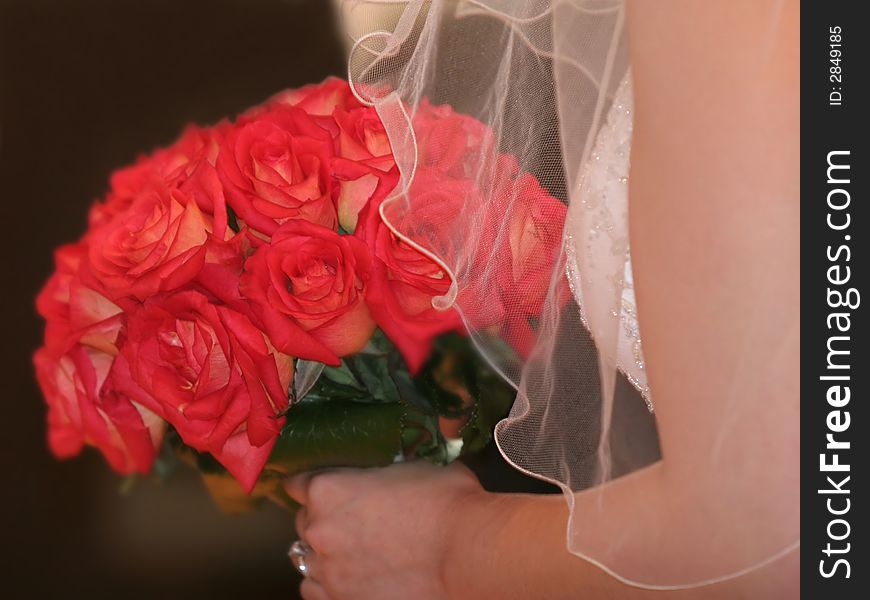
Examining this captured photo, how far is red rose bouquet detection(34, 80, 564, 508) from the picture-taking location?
0.60 metres

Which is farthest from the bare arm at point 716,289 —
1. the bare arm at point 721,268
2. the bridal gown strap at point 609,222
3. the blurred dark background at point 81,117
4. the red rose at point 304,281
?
the blurred dark background at point 81,117

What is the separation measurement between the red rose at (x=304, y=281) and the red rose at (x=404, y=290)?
0.01m

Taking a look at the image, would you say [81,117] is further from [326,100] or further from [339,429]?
[339,429]

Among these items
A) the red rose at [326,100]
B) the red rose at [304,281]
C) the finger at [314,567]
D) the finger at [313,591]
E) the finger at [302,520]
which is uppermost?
the red rose at [326,100]

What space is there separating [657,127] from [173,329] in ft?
1.21

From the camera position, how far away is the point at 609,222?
0.57 meters

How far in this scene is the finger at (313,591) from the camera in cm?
73

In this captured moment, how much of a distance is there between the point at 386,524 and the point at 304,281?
199mm

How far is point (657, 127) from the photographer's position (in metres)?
0.38

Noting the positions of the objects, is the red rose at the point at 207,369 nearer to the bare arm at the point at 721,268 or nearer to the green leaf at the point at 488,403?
the green leaf at the point at 488,403
